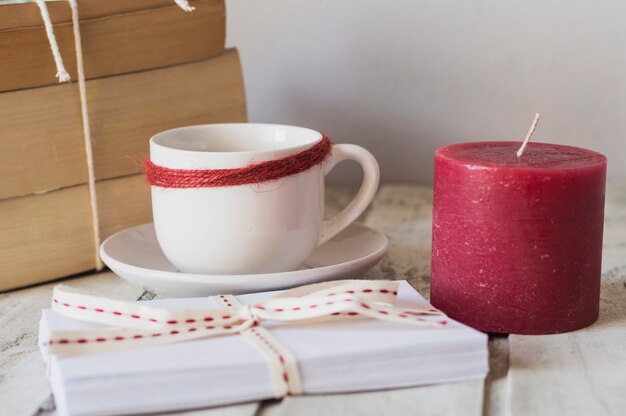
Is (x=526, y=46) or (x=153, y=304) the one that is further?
(x=526, y=46)

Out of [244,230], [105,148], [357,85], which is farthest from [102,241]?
[357,85]

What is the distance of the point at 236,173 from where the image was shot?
70 centimetres

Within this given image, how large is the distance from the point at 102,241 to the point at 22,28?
224mm

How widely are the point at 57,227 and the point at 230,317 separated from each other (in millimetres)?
286

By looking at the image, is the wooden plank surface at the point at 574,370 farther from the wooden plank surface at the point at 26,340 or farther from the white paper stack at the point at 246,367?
the wooden plank surface at the point at 26,340

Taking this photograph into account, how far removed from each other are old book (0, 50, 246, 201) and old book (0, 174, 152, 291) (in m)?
0.01

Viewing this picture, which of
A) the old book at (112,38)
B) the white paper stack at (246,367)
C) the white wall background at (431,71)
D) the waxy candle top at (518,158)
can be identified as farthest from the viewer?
the white wall background at (431,71)

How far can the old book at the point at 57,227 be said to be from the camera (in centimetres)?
79

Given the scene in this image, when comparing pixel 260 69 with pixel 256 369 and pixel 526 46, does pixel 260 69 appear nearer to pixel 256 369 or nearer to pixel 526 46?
pixel 526 46

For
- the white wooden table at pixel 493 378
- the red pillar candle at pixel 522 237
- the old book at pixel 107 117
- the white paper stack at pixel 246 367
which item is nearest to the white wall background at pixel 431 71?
the old book at pixel 107 117

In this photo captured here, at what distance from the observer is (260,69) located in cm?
119

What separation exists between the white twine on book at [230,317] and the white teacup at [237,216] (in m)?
0.09

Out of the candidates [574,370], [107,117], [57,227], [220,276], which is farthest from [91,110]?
[574,370]

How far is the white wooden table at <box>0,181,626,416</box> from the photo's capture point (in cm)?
54
